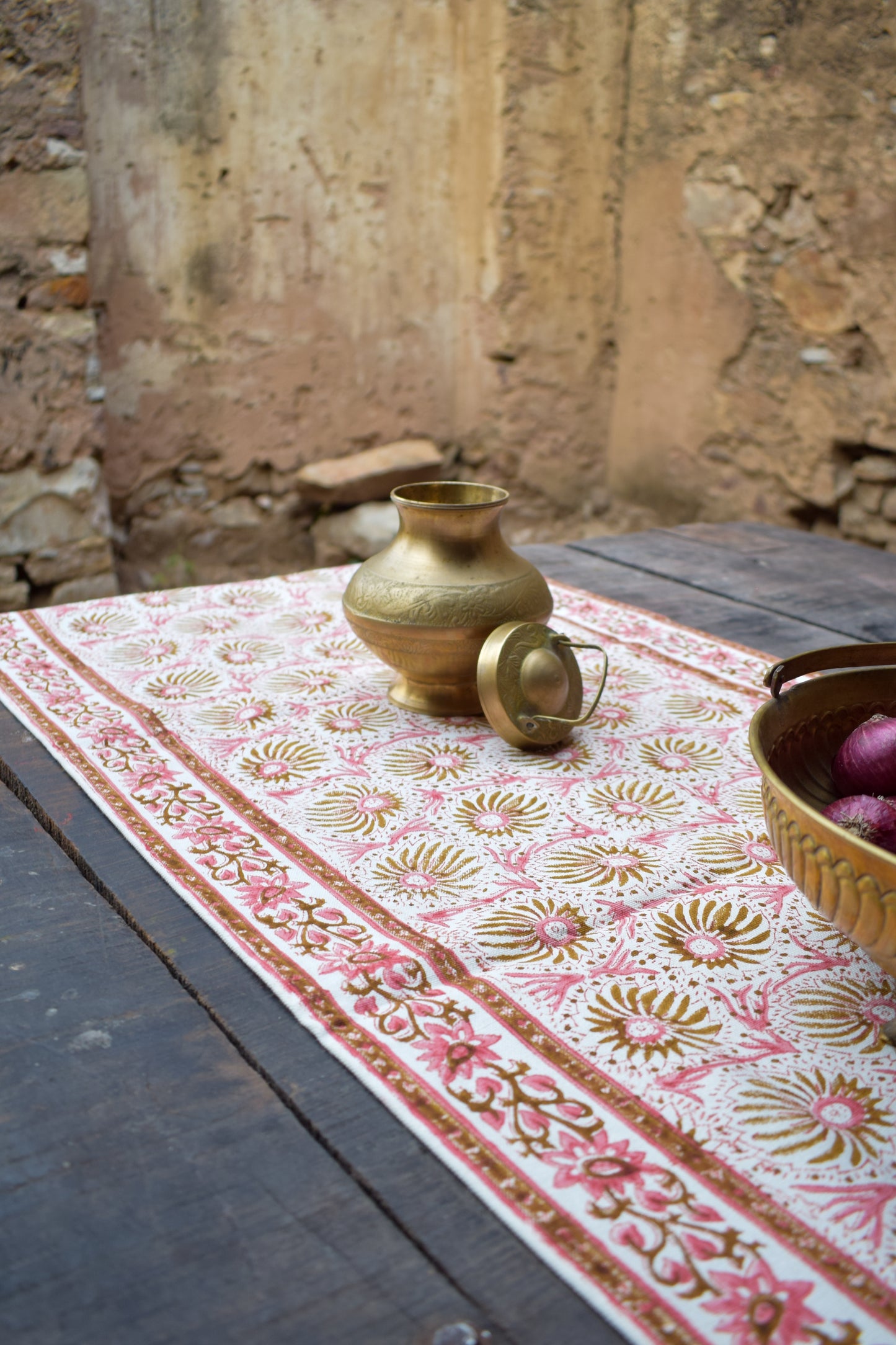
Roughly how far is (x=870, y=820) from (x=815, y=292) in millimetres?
2772

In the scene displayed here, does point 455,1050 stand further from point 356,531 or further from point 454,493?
point 356,531

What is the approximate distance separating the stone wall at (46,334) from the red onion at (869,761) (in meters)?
2.57

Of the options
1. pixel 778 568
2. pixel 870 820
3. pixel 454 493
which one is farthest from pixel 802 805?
pixel 778 568

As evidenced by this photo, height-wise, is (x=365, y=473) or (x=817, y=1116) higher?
(x=817, y=1116)

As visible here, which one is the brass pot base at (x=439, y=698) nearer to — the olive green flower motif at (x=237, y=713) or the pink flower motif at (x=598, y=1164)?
the olive green flower motif at (x=237, y=713)

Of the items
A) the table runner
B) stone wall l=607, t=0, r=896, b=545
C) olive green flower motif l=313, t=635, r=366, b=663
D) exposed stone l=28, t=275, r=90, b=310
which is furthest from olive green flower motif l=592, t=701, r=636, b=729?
exposed stone l=28, t=275, r=90, b=310

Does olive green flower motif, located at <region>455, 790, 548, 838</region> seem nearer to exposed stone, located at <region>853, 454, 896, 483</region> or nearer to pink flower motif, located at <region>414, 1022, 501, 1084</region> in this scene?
pink flower motif, located at <region>414, 1022, 501, 1084</region>

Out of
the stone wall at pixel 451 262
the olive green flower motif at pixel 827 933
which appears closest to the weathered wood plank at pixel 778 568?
the olive green flower motif at pixel 827 933

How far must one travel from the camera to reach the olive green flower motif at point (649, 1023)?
2.31 ft

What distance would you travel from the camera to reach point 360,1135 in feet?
2.06

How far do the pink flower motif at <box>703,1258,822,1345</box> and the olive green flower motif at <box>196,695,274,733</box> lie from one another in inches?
31.9

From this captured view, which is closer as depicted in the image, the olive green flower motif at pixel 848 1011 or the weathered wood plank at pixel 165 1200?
the weathered wood plank at pixel 165 1200

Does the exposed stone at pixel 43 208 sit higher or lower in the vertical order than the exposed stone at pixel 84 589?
higher

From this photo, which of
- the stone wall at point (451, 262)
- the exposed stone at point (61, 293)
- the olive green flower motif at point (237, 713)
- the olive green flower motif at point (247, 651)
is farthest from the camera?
the stone wall at point (451, 262)
